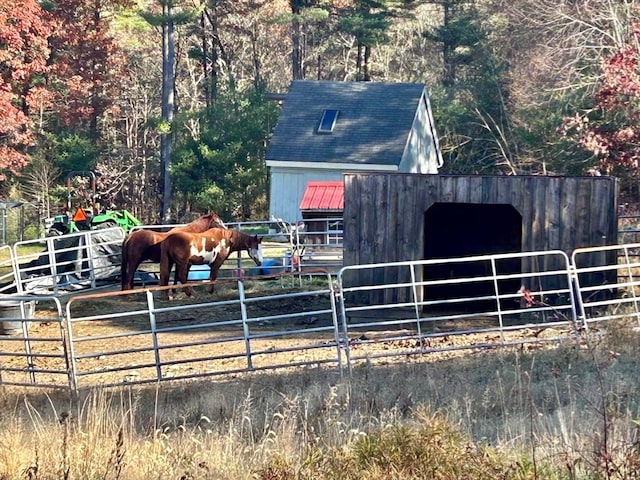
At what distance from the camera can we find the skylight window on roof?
117ft

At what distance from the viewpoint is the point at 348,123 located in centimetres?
3581

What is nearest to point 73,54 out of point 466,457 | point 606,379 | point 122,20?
point 122,20

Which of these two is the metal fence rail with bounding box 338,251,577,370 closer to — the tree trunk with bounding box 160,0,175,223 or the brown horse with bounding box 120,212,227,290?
the brown horse with bounding box 120,212,227,290

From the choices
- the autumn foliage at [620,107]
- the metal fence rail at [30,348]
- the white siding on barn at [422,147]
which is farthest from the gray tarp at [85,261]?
the white siding on barn at [422,147]

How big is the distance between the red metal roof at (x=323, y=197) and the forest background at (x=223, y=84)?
5.62m

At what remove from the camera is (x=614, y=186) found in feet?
46.7

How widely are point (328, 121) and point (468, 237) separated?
1775cm

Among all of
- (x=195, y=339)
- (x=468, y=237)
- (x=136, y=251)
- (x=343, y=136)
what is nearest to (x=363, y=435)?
(x=195, y=339)

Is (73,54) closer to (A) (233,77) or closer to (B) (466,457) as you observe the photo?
(A) (233,77)

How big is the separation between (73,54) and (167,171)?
636cm

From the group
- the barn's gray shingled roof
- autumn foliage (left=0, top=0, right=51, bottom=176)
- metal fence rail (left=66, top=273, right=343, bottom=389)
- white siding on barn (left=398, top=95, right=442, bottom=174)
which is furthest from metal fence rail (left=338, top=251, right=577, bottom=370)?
autumn foliage (left=0, top=0, right=51, bottom=176)

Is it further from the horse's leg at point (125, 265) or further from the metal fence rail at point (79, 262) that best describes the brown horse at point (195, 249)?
the metal fence rail at point (79, 262)

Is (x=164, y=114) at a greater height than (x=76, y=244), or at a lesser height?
greater

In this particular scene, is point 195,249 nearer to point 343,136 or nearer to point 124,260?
point 124,260
